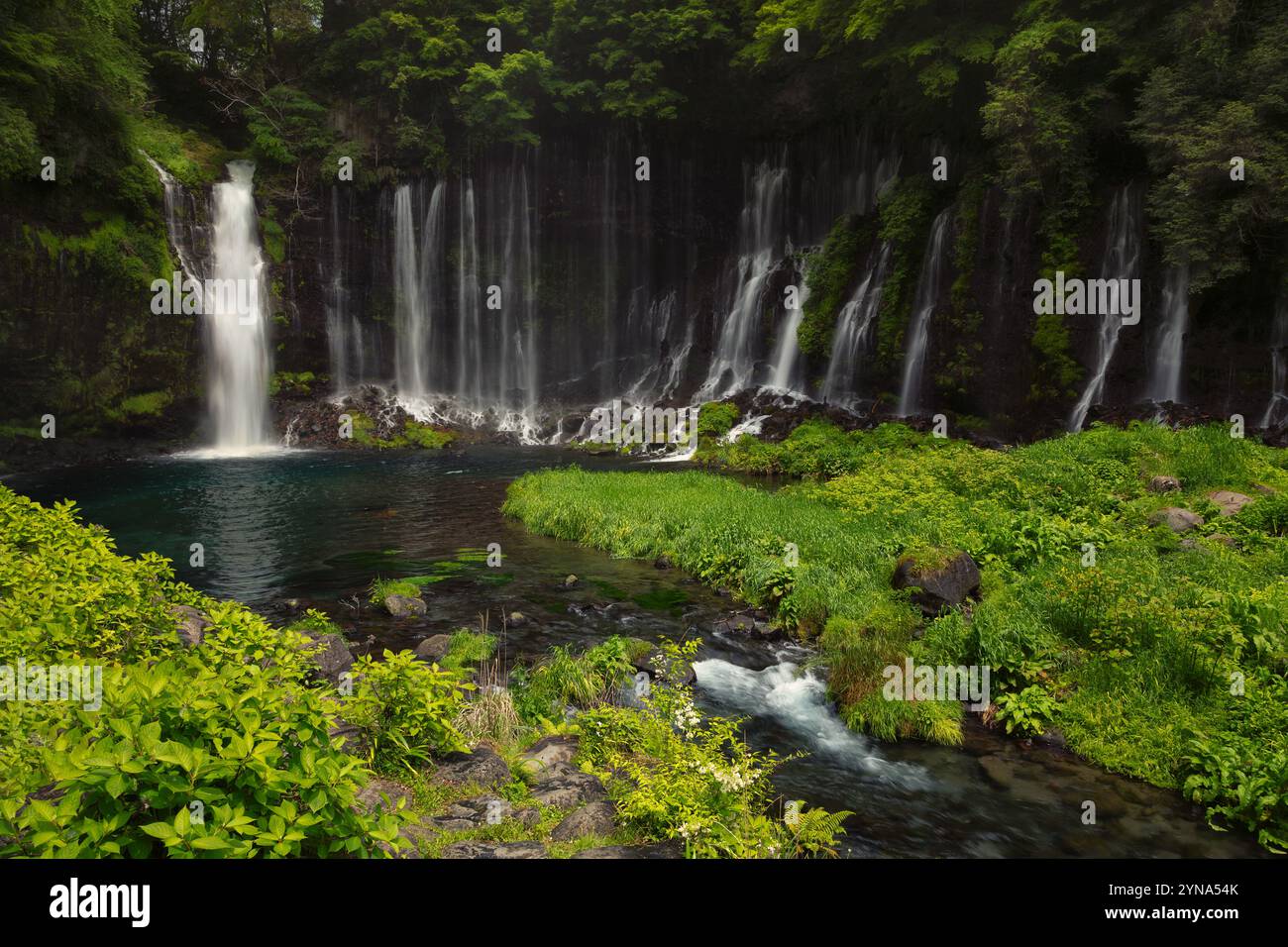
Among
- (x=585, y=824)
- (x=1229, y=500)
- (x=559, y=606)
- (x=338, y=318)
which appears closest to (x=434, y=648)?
(x=559, y=606)

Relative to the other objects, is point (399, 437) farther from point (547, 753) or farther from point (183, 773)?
point (183, 773)

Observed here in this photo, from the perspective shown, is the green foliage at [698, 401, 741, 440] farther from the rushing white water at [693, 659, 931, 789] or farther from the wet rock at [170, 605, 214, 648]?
the wet rock at [170, 605, 214, 648]

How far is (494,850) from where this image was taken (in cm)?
525

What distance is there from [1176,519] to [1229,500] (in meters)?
1.39

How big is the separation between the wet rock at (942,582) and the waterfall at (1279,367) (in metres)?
15.3

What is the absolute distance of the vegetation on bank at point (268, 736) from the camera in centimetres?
338

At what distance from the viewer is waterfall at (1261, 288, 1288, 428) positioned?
2092 centimetres

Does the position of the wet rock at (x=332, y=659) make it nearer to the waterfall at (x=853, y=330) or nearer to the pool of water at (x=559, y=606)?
the pool of water at (x=559, y=606)

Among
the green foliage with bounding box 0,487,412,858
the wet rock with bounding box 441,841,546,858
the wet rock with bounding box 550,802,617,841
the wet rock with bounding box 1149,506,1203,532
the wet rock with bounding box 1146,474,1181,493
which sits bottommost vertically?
the wet rock with bounding box 550,802,617,841

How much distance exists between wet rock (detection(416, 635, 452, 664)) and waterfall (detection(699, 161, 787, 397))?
28679mm

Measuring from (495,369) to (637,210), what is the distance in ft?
39.4

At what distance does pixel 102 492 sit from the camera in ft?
75.0

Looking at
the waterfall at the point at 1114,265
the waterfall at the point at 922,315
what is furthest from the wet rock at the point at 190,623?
the waterfall at the point at 922,315

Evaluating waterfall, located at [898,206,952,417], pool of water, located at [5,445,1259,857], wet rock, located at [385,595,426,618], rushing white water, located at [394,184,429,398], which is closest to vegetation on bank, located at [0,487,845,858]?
pool of water, located at [5,445,1259,857]
